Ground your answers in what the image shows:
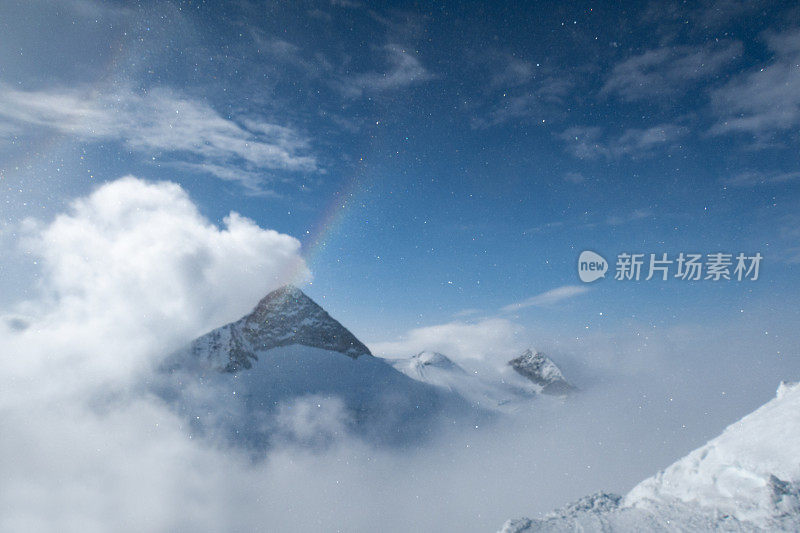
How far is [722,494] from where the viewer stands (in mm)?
12062

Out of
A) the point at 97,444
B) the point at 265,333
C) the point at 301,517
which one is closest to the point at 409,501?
the point at 301,517

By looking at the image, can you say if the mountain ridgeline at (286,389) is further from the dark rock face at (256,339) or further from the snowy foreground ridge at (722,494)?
the snowy foreground ridge at (722,494)

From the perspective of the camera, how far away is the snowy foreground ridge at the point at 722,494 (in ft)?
35.3

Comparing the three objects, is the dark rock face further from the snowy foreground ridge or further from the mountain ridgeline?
the snowy foreground ridge

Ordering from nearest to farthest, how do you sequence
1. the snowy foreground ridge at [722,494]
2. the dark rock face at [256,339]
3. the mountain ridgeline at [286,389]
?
1. the snowy foreground ridge at [722,494]
2. the mountain ridgeline at [286,389]
3. the dark rock face at [256,339]

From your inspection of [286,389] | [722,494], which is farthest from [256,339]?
[722,494]

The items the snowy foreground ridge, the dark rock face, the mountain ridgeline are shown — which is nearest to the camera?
the snowy foreground ridge

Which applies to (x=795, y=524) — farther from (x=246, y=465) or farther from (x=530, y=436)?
(x=530, y=436)

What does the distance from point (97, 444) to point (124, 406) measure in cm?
1764

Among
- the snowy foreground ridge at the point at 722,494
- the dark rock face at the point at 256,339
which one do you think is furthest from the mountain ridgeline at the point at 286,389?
the snowy foreground ridge at the point at 722,494

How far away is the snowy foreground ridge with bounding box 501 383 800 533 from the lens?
35.3 feet

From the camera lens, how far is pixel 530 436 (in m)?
192

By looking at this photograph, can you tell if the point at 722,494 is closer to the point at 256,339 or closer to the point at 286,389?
the point at 286,389

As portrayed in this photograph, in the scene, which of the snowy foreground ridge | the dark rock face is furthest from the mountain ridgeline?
the snowy foreground ridge
